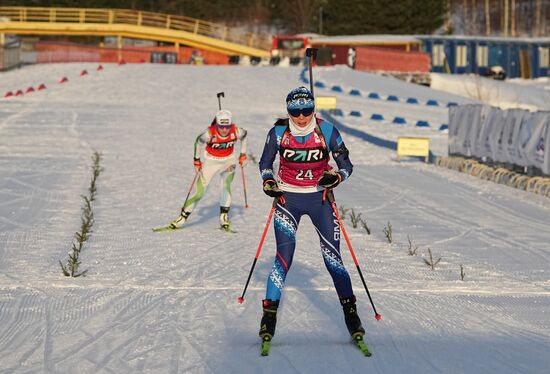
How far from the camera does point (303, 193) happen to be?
8.04 m

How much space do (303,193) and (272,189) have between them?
309 mm

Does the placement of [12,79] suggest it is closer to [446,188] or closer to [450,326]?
[446,188]

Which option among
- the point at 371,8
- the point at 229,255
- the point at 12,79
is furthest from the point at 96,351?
the point at 371,8

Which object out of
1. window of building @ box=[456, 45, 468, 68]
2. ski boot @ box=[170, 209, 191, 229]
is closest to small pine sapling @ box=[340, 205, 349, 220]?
ski boot @ box=[170, 209, 191, 229]

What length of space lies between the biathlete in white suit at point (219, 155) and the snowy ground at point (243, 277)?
0.41 metres

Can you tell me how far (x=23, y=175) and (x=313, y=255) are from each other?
34.8ft

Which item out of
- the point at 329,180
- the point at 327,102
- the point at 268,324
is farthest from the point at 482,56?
the point at 268,324

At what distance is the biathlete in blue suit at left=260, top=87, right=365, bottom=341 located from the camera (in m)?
7.98

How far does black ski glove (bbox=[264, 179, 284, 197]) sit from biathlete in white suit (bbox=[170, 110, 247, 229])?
6285 millimetres

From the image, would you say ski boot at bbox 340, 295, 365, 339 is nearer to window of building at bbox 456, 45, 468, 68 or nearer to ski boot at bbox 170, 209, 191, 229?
ski boot at bbox 170, 209, 191, 229

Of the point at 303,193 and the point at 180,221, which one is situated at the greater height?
the point at 303,193

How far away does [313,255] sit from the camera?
42.0 ft

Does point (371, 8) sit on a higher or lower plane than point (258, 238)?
higher

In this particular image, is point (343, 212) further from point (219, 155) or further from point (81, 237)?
point (81, 237)
